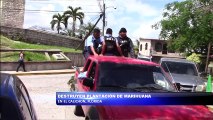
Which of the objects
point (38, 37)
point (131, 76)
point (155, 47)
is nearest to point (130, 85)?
point (131, 76)

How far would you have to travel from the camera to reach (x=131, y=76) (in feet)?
24.3

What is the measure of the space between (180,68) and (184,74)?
0.46 metres

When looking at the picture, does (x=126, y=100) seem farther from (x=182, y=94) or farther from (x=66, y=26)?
(x=66, y=26)

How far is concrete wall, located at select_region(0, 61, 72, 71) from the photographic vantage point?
92.0 ft

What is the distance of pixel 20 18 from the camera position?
4234 centimetres

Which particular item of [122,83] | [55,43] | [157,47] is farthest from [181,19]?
[157,47]

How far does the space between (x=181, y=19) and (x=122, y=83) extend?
31.3 meters

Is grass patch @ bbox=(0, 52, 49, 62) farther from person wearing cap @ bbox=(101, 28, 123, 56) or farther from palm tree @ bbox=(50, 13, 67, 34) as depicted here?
palm tree @ bbox=(50, 13, 67, 34)

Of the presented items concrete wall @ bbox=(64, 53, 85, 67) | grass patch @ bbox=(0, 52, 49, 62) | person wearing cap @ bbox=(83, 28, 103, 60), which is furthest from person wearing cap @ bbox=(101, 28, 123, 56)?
concrete wall @ bbox=(64, 53, 85, 67)

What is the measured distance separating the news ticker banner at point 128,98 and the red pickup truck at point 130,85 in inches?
87.8

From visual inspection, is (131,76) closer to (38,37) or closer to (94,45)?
(94,45)

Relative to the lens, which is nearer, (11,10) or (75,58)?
(11,10)

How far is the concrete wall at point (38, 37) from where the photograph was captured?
40250 mm

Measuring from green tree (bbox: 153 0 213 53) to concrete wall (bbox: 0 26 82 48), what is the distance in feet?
29.0
